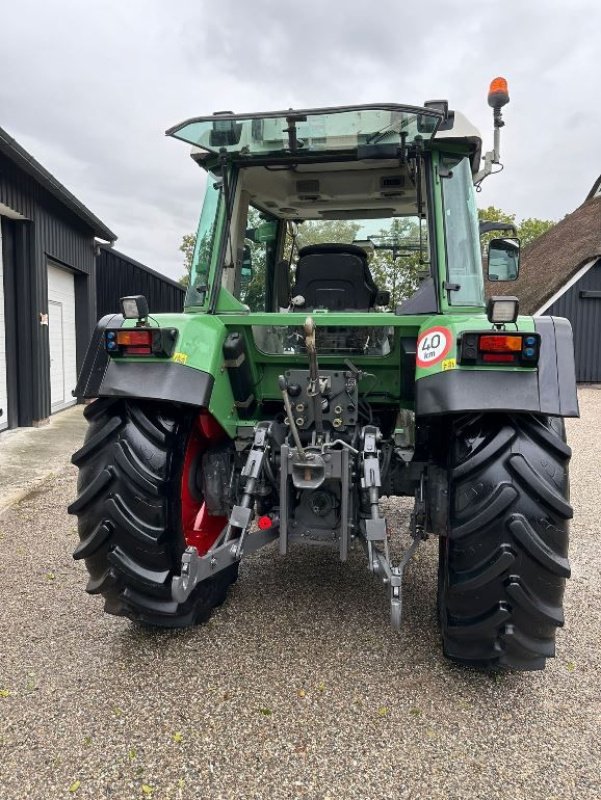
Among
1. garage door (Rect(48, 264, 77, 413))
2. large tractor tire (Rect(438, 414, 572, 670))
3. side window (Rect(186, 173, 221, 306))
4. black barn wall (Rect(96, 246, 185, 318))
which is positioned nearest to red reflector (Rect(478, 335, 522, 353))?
large tractor tire (Rect(438, 414, 572, 670))

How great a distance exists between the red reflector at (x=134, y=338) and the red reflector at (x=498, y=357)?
1411 millimetres

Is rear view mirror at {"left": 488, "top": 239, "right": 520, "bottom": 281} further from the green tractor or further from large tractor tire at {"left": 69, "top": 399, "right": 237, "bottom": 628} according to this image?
large tractor tire at {"left": 69, "top": 399, "right": 237, "bottom": 628}

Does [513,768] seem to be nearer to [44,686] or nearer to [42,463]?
[44,686]

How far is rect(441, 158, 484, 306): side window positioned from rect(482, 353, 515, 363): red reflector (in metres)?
0.70

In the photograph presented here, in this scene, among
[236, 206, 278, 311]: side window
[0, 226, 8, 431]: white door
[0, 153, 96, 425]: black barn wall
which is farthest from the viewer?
[0, 153, 96, 425]: black barn wall

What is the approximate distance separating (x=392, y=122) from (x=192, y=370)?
149 centimetres

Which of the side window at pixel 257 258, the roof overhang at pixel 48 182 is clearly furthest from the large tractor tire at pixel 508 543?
the roof overhang at pixel 48 182

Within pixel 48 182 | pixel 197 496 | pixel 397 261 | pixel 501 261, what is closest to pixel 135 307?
pixel 197 496

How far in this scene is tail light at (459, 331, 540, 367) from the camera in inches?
91.7

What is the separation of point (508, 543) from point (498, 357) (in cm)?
72

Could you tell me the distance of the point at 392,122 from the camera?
2.83 m

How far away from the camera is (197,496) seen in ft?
10.3

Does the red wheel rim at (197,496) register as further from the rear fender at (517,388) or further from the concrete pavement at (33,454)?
the concrete pavement at (33,454)

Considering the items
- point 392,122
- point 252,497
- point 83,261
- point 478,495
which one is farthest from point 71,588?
point 83,261
